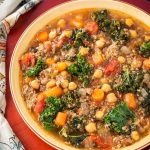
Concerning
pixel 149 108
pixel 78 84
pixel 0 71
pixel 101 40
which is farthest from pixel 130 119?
pixel 0 71

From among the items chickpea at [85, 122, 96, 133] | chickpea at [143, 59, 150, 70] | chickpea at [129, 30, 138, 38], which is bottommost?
chickpea at [85, 122, 96, 133]

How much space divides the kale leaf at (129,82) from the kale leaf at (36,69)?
924mm


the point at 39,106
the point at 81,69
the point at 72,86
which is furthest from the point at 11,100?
the point at 81,69

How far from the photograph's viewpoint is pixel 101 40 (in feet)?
19.0

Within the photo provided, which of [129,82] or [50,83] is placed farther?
[50,83]

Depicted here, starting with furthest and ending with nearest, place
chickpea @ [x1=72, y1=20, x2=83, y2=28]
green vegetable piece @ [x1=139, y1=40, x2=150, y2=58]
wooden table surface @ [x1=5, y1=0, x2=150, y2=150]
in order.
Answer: chickpea @ [x1=72, y1=20, x2=83, y2=28]
green vegetable piece @ [x1=139, y1=40, x2=150, y2=58]
wooden table surface @ [x1=5, y1=0, x2=150, y2=150]

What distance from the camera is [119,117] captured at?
5156 millimetres

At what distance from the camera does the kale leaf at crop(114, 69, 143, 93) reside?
537cm

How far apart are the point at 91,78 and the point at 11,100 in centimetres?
99

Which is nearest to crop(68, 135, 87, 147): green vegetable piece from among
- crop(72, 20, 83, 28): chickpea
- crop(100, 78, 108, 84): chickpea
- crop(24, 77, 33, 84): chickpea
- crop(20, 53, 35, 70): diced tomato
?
crop(100, 78, 108, 84): chickpea

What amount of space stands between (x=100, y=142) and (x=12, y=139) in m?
0.99

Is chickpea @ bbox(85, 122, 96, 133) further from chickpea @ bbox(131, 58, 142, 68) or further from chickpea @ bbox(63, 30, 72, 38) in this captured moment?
chickpea @ bbox(63, 30, 72, 38)

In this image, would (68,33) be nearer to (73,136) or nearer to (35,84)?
(35,84)

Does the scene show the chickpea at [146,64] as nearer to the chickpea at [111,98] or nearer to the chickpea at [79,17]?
the chickpea at [111,98]
